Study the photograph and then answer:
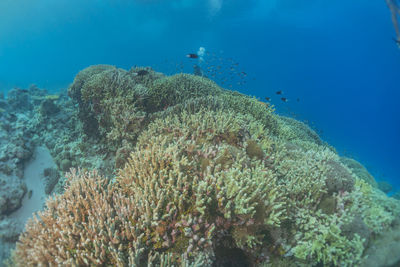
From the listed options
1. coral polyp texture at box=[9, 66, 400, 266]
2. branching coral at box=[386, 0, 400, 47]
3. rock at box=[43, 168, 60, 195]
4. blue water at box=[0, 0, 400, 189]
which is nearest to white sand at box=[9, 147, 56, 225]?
rock at box=[43, 168, 60, 195]

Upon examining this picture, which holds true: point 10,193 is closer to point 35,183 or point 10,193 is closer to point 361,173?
point 35,183

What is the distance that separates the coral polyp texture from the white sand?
4292mm

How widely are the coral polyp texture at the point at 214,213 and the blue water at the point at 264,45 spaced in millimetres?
100747

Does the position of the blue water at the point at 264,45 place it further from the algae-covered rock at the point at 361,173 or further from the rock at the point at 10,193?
the rock at the point at 10,193

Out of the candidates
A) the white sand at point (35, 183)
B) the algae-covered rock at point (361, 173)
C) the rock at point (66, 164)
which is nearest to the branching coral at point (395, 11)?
the rock at point (66, 164)

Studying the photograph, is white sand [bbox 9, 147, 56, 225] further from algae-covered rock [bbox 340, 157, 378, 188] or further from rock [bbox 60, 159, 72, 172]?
algae-covered rock [bbox 340, 157, 378, 188]

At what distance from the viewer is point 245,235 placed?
9.39ft

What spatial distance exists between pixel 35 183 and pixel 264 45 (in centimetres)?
15683

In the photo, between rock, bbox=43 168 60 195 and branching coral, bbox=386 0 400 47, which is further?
rock, bbox=43 168 60 195

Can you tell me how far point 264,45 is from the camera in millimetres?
139750

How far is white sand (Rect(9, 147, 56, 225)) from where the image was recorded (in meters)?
6.67

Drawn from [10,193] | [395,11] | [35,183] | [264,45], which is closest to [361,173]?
[395,11]

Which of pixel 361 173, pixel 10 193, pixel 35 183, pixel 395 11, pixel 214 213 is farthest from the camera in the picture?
pixel 361 173

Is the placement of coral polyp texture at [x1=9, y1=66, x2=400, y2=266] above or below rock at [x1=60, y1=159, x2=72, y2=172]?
below
